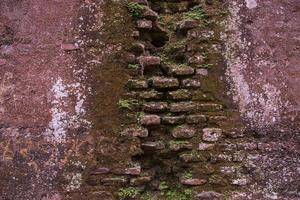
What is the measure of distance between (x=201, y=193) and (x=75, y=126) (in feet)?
3.54

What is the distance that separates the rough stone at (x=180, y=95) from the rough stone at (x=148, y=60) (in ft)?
0.89

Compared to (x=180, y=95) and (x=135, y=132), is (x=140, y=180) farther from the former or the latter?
(x=180, y=95)

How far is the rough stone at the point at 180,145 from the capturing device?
3.66 meters

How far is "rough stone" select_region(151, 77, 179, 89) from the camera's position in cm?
376

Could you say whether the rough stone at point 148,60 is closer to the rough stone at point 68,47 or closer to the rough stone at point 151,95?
the rough stone at point 151,95

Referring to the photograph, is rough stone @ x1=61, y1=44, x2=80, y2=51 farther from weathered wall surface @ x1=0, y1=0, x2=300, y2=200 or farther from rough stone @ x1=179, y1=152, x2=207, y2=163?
rough stone @ x1=179, y1=152, x2=207, y2=163

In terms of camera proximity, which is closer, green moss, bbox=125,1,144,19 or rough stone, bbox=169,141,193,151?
rough stone, bbox=169,141,193,151

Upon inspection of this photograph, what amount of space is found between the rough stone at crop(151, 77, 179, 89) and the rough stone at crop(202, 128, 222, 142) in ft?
1.41

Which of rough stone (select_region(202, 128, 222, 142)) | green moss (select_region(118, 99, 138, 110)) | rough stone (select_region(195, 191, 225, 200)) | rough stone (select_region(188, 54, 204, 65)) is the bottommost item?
rough stone (select_region(195, 191, 225, 200))

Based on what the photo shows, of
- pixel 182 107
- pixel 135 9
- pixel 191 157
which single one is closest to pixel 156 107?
pixel 182 107

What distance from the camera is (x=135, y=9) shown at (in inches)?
149

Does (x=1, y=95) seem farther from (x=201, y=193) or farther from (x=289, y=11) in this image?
(x=289, y=11)

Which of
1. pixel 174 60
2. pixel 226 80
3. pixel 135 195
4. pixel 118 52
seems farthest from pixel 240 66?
pixel 135 195

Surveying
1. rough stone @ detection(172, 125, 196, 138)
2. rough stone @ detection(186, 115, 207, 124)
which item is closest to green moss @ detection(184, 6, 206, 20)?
rough stone @ detection(186, 115, 207, 124)
